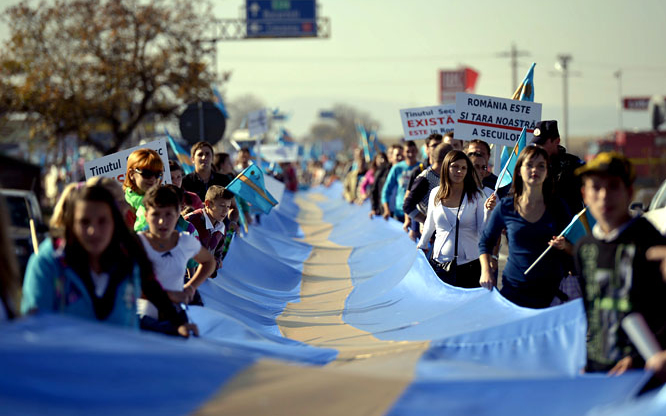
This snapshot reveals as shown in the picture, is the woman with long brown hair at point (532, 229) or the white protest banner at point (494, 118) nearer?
the woman with long brown hair at point (532, 229)

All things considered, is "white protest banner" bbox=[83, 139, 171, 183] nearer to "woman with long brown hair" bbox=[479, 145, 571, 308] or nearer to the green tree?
"woman with long brown hair" bbox=[479, 145, 571, 308]

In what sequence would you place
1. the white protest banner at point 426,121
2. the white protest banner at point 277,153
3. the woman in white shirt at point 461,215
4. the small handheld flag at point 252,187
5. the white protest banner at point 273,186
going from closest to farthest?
1. the woman in white shirt at point 461,215
2. the small handheld flag at point 252,187
3. the white protest banner at point 273,186
4. the white protest banner at point 426,121
5. the white protest banner at point 277,153

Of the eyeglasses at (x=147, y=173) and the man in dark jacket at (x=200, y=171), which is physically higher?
the eyeglasses at (x=147, y=173)

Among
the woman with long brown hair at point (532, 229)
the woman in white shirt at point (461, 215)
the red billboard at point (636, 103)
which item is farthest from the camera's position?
the red billboard at point (636, 103)

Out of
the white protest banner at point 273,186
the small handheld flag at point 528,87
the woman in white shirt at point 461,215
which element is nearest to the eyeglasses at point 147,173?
the woman in white shirt at point 461,215

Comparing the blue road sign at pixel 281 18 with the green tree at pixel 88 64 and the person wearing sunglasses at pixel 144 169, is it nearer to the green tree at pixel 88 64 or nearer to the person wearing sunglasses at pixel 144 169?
the green tree at pixel 88 64

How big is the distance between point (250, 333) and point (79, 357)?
325 centimetres

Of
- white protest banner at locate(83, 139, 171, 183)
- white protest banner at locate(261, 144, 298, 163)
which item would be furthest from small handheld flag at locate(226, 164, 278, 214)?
white protest banner at locate(261, 144, 298, 163)

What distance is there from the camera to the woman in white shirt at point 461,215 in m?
8.86

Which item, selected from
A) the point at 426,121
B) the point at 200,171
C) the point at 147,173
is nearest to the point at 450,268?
the point at 147,173

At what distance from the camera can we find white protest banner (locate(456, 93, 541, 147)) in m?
11.3

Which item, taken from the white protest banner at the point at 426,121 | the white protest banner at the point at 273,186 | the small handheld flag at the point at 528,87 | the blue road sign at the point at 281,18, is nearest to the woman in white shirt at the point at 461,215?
the small handheld flag at the point at 528,87

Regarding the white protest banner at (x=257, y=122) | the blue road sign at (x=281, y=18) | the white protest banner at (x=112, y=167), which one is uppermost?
the blue road sign at (x=281, y=18)

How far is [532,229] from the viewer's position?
6773mm
